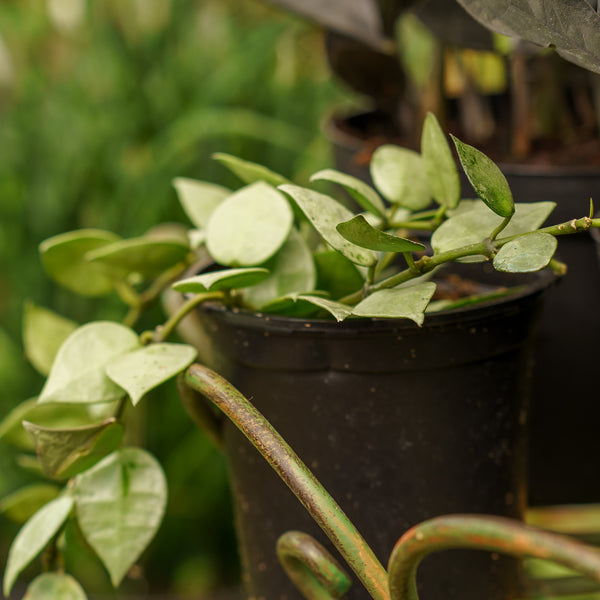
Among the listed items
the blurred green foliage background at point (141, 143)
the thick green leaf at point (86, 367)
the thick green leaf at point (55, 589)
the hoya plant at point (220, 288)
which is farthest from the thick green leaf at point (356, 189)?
the blurred green foliage background at point (141, 143)

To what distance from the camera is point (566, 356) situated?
0.43m

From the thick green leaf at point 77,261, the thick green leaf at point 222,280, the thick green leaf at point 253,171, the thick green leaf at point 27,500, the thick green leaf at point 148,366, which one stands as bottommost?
the thick green leaf at point 27,500

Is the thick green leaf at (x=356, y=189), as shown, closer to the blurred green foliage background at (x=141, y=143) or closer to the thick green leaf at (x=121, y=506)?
the thick green leaf at (x=121, y=506)

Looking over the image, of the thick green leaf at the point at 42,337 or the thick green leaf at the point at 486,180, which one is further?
the thick green leaf at the point at 42,337

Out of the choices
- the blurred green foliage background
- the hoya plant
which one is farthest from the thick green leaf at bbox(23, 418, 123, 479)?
the blurred green foliage background

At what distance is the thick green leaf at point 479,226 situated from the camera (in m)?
0.27

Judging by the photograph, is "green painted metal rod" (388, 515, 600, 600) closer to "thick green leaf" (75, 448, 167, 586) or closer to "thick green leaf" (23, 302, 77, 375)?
"thick green leaf" (75, 448, 167, 586)

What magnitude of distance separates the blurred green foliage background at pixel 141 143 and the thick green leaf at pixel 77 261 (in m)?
0.53

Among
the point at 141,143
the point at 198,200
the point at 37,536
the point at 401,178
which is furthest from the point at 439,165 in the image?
the point at 141,143

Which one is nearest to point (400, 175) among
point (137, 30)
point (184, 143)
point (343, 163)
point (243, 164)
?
point (243, 164)

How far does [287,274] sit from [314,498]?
4.6 inches

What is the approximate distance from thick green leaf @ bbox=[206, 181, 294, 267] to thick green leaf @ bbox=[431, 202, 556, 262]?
7cm

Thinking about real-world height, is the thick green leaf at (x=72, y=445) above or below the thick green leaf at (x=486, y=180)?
below

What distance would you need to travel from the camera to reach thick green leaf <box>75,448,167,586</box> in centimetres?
32
